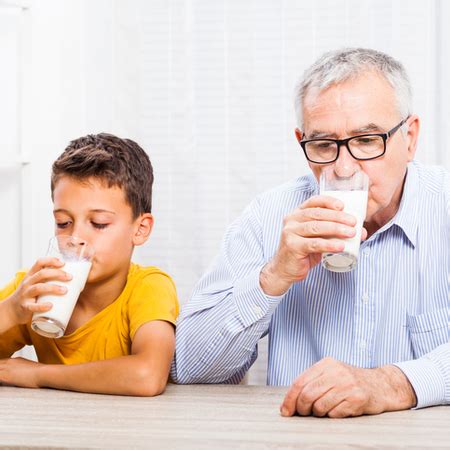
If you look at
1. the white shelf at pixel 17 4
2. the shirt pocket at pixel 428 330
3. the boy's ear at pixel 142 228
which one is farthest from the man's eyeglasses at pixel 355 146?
the white shelf at pixel 17 4

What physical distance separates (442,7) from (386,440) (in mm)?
1568

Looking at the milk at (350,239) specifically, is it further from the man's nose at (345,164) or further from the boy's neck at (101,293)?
the boy's neck at (101,293)

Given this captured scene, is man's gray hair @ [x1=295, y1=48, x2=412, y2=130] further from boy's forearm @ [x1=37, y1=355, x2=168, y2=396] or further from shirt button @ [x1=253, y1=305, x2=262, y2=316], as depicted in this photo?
boy's forearm @ [x1=37, y1=355, x2=168, y2=396]

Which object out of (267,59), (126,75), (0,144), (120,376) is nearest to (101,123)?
(126,75)

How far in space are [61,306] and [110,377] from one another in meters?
0.16

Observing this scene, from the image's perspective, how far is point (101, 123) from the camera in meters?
2.48

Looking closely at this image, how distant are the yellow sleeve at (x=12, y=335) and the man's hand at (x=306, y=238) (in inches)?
24.5

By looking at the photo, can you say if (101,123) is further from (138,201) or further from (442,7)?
(442,7)

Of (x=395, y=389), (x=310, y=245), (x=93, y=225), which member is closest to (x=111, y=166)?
(x=93, y=225)

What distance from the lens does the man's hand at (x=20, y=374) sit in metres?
1.57

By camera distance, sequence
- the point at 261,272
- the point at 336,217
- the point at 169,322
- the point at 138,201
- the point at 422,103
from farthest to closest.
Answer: the point at 422,103
the point at 138,201
the point at 169,322
the point at 261,272
the point at 336,217

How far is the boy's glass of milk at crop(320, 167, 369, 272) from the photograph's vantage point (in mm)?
1407

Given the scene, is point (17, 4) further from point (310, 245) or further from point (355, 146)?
point (310, 245)

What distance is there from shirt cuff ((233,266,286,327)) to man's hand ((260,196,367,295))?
15 mm
